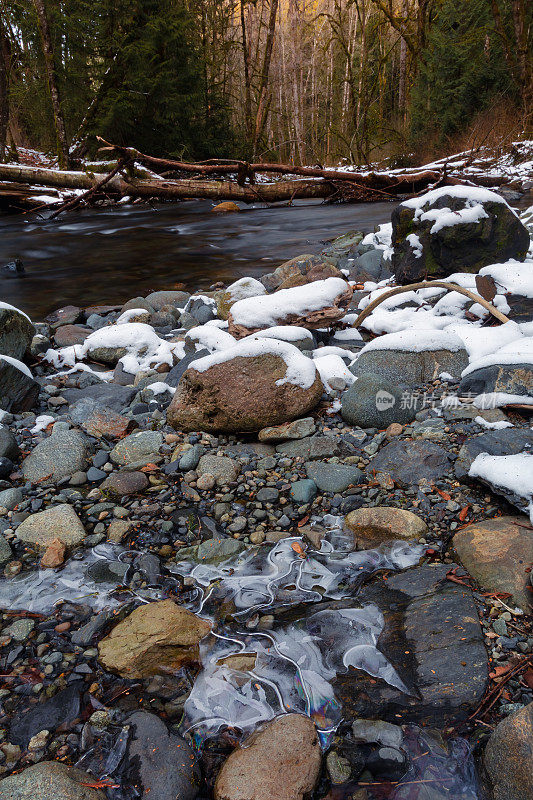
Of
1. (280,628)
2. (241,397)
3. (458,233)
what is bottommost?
(280,628)

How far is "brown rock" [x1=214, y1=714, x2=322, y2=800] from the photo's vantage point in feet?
4.10

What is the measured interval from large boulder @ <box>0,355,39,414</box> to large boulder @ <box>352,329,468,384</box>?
2.38 m

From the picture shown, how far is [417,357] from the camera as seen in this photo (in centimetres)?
332

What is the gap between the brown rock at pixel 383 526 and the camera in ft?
6.88

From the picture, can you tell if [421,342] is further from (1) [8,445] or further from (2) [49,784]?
(2) [49,784]

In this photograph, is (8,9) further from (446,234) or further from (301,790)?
(301,790)

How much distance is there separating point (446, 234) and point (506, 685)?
4366 mm

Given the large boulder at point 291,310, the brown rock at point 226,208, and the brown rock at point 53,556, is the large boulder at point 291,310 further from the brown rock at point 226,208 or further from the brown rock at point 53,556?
the brown rock at point 226,208

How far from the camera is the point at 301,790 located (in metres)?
1.26

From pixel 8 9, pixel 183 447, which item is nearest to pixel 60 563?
pixel 183 447
